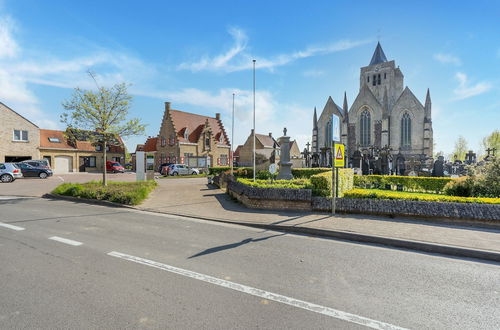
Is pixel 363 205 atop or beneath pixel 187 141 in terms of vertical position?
beneath

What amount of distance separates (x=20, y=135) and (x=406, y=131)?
197 feet

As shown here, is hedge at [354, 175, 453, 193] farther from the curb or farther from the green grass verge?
the green grass verge

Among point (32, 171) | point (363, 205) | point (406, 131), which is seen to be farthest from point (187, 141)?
point (406, 131)

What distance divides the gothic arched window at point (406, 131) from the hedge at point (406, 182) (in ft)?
115

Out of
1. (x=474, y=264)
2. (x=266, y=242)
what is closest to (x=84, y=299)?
(x=266, y=242)

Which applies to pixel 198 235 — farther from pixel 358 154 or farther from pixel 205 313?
pixel 358 154

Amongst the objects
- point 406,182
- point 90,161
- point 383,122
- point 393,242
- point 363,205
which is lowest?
point 393,242

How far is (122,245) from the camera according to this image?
229 inches

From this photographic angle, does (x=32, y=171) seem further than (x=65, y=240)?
Yes

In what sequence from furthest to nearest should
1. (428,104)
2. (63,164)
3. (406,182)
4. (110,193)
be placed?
(428,104), (63,164), (406,182), (110,193)

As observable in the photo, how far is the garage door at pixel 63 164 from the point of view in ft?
122

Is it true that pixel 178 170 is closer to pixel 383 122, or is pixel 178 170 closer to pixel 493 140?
pixel 383 122

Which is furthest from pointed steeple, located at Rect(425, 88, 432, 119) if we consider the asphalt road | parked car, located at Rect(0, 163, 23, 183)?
parked car, located at Rect(0, 163, 23, 183)

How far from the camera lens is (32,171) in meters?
24.8
